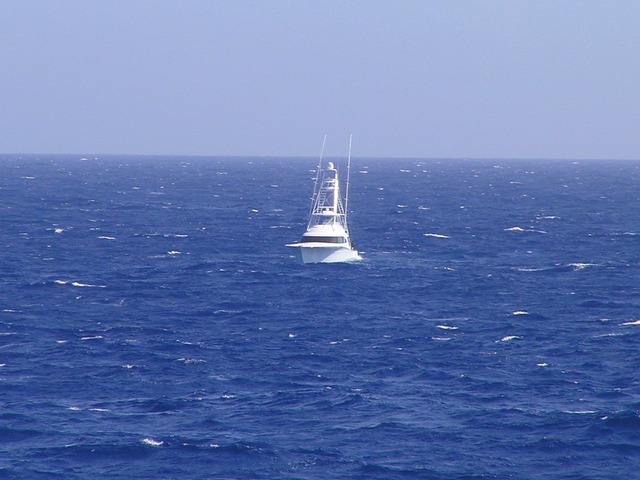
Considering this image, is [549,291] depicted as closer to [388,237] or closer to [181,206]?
[388,237]

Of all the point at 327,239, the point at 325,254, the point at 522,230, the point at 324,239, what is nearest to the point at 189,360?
the point at 324,239

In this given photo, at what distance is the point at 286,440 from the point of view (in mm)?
43594

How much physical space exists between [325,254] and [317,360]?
36.4 meters

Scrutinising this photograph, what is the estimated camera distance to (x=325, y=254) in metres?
92.9

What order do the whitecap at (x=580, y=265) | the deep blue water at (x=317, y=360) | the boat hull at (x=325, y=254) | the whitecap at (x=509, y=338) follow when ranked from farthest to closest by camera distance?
the boat hull at (x=325, y=254), the whitecap at (x=580, y=265), the whitecap at (x=509, y=338), the deep blue water at (x=317, y=360)

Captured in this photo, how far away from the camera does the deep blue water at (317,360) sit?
42.0 m

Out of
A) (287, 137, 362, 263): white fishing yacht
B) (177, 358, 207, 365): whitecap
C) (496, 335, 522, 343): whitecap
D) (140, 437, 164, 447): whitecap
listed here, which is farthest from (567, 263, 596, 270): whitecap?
(140, 437, 164, 447): whitecap

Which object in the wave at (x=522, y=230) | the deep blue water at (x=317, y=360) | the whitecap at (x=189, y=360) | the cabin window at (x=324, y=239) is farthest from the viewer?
the wave at (x=522, y=230)

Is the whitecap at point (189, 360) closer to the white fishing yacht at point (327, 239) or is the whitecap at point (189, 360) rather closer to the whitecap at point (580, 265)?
the white fishing yacht at point (327, 239)

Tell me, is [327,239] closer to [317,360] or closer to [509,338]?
[509,338]

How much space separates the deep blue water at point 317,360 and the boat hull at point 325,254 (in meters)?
1.56

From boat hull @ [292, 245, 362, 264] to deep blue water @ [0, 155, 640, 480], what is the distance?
156 cm

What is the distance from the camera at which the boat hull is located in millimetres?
92500

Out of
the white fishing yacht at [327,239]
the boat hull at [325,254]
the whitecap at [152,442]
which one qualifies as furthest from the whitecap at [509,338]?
the boat hull at [325,254]
